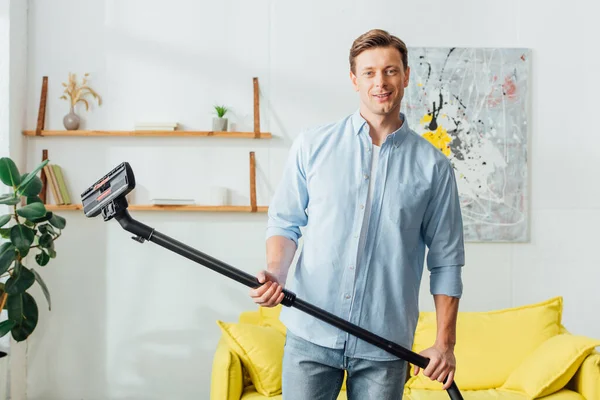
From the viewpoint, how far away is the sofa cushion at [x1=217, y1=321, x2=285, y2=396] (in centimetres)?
284

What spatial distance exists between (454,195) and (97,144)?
2426 millimetres

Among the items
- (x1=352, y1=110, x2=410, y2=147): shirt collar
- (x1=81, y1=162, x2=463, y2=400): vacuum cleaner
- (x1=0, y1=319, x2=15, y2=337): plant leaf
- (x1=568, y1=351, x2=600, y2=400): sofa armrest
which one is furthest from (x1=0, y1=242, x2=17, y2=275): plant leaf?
(x1=568, y1=351, x2=600, y2=400): sofa armrest

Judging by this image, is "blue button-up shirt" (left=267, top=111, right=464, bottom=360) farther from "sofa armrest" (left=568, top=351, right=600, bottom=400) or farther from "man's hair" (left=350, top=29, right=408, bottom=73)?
"sofa armrest" (left=568, top=351, right=600, bottom=400)

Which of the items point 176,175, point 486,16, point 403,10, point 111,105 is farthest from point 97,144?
point 486,16

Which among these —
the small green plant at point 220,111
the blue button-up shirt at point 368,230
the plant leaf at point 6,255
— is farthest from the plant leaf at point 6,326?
the blue button-up shirt at point 368,230

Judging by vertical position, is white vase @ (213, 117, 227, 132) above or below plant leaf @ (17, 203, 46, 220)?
above

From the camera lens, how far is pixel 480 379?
301cm

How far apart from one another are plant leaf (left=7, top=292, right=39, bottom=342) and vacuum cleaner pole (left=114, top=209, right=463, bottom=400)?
77.0 inches

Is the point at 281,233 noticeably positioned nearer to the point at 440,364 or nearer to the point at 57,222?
the point at 440,364

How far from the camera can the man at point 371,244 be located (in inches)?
64.5

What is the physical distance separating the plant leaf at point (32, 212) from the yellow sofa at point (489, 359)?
92 cm

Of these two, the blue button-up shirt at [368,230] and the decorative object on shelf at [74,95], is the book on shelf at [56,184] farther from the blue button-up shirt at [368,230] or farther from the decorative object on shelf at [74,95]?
the blue button-up shirt at [368,230]

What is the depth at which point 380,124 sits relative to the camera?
1703 millimetres

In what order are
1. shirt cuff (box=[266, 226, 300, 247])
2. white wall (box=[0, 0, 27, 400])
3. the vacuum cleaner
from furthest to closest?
white wall (box=[0, 0, 27, 400]) → shirt cuff (box=[266, 226, 300, 247]) → the vacuum cleaner
